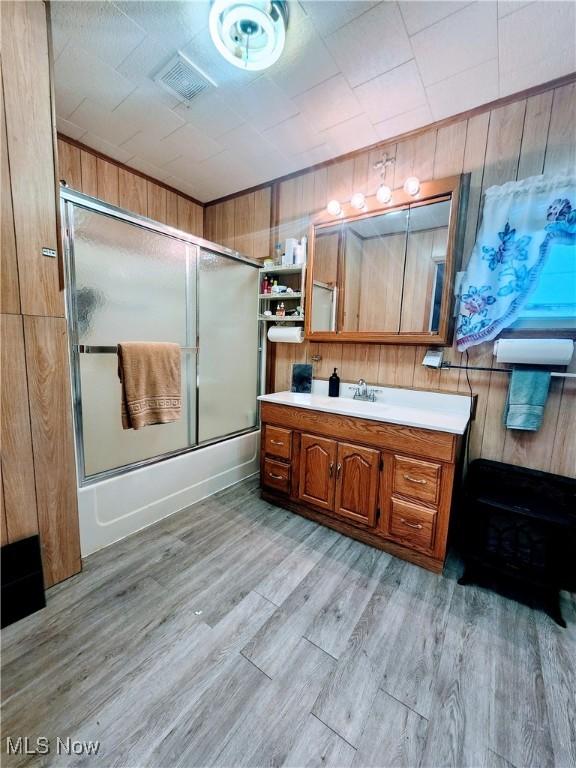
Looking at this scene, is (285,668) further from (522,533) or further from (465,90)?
(465,90)

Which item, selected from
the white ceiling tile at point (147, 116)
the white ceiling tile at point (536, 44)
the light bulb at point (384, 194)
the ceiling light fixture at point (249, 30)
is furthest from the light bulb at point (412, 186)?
the white ceiling tile at point (147, 116)

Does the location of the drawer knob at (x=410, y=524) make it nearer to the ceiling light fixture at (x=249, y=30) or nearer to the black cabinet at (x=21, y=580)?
the black cabinet at (x=21, y=580)

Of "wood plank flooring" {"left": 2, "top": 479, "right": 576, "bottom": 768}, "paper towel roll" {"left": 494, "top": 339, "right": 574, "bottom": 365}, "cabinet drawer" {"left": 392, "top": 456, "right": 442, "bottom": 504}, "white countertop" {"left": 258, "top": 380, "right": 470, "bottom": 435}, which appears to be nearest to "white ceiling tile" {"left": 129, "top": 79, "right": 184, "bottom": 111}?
"white countertop" {"left": 258, "top": 380, "right": 470, "bottom": 435}

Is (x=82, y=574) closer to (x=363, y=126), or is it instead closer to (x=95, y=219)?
(x=95, y=219)

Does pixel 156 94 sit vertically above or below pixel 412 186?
→ above

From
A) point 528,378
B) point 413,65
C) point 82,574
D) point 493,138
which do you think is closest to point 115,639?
point 82,574

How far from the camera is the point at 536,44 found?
1361 mm

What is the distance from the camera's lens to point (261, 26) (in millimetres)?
1286

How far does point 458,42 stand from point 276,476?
8.21ft

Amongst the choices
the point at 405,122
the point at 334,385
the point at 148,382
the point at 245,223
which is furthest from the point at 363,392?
the point at 245,223

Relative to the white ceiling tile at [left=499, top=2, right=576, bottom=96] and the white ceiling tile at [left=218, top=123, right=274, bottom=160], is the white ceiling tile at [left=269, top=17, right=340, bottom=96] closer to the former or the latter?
the white ceiling tile at [left=218, top=123, right=274, bottom=160]

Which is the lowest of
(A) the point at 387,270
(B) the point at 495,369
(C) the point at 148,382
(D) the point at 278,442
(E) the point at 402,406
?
(D) the point at 278,442

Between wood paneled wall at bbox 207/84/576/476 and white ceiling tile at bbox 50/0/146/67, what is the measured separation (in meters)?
1.36

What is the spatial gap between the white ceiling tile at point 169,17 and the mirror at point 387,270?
118 cm
